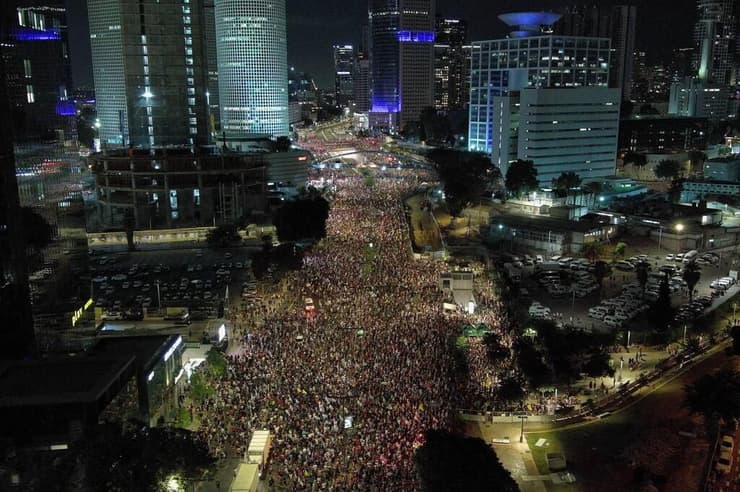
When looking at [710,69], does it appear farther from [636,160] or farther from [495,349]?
[495,349]

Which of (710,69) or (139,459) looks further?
(710,69)

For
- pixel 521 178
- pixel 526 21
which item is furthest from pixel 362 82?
pixel 521 178

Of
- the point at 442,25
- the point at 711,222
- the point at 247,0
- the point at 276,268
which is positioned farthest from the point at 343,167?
the point at 442,25

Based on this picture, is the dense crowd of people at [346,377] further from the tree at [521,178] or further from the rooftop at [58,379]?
the tree at [521,178]

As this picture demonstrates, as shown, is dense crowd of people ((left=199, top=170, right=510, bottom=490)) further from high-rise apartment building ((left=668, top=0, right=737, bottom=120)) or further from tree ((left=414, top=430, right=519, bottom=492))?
high-rise apartment building ((left=668, top=0, right=737, bottom=120))

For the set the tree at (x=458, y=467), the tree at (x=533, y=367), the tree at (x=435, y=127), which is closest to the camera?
the tree at (x=458, y=467)

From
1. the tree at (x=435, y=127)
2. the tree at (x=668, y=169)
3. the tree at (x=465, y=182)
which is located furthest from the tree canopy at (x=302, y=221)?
the tree at (x=435, y=127)
